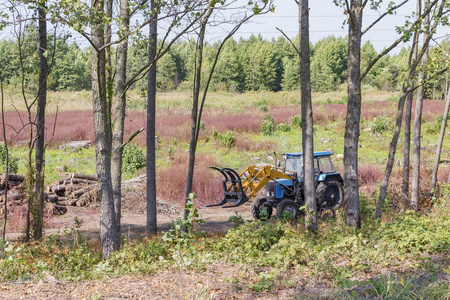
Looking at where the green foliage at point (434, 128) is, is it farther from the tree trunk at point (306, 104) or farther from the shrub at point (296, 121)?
the tree trunk at point (306, 104)

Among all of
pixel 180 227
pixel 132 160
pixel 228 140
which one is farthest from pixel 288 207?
pixel 228 140

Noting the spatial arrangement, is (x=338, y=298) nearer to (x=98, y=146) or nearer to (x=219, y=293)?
(x=219, y=293)

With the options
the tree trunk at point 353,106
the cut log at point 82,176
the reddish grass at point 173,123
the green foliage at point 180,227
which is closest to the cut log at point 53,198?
the cut log at point 82,176

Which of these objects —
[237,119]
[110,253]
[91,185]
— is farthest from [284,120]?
[110,253]

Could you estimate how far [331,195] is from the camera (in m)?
11.3

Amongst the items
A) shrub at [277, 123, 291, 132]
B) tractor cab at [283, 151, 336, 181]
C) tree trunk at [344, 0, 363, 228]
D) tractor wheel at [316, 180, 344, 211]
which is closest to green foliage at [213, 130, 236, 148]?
shrub at [277, 123, 291, 132]

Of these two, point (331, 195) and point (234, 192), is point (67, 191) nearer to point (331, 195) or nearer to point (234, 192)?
point (234, 192)

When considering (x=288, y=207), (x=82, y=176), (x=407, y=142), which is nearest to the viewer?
(x=288, y=207)

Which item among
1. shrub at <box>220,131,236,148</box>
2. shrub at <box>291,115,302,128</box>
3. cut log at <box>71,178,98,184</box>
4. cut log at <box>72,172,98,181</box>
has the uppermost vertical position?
shrub at <box>291,115,302,128</box>

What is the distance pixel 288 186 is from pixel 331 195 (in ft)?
4.70

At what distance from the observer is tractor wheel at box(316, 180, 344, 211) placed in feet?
35.7

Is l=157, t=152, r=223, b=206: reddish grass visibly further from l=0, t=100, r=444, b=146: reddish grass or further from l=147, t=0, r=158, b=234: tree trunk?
l=0, t=100, r=444, b=146: reddish grass

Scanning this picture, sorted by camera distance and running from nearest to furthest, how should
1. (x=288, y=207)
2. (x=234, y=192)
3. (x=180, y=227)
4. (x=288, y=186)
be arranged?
(x=180, y=227), (x=234, y=192), (x=288, y=207), (x=288, y=186)

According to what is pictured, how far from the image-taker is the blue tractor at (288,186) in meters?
9.97
